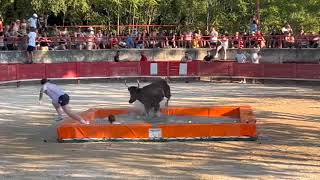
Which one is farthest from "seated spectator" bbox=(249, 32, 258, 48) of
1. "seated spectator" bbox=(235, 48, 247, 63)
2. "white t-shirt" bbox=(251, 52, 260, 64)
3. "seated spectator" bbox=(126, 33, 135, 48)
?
"seated spectator" bbox=(126, 33, 135, 48)

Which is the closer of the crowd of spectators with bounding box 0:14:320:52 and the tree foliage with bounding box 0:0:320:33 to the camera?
the crowd of spectators with bounding box 0:14:320:52

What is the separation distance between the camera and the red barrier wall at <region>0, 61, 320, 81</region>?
95.4ft

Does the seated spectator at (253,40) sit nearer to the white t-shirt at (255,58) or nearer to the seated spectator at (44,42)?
the white t-shirt at (255,58)

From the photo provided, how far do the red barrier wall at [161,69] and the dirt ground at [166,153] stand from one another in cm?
933

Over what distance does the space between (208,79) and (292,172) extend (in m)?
20.9

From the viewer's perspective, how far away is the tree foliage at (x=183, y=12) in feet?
147

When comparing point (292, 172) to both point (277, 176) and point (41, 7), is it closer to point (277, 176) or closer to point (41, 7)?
point (277, 176)

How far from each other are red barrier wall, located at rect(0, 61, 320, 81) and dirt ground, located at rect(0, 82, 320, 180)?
9.33 metres

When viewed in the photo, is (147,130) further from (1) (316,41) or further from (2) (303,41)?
(2) (303,41)

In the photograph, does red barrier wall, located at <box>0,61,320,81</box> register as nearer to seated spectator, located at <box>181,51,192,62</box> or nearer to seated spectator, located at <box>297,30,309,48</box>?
seated spectator, located at <box>181,51,192,62</box>

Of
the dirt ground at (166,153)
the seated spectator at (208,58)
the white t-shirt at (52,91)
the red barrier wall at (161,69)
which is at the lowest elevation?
the dirt ground at (166,153)

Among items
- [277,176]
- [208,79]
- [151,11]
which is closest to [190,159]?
[277,176]

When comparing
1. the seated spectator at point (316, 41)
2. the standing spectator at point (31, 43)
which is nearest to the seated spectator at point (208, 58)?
the seated spectator at point (316, 41)

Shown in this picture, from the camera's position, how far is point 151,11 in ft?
156
